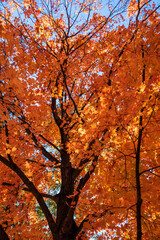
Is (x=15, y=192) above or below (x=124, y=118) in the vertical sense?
below

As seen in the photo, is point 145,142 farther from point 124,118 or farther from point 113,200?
point 113,200

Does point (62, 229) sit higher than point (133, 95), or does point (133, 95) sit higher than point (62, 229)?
point (133, 95)

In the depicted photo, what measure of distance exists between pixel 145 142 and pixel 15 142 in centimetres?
481

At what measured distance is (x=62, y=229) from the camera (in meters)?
3.85

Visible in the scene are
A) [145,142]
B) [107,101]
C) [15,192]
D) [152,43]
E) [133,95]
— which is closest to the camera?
[133,95]

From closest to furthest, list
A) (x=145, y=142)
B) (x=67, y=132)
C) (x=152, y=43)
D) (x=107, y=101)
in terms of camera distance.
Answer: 1. (x=152, y=43)
2. (x=145, y=142)
3. (x=107, y=101)
4. (x=67, y=132)

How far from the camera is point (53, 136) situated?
27.4ft

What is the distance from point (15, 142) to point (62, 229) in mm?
3624

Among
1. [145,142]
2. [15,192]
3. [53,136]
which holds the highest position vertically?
[53,136]

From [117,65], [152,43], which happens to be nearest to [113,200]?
[152,43]

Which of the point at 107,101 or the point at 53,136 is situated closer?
the point at 107,101

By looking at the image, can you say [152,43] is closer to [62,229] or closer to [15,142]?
[62,229]

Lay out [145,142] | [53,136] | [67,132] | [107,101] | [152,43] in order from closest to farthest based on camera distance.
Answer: [152,43] < [145,142] < [107,101] < [67,132] < [53,136]

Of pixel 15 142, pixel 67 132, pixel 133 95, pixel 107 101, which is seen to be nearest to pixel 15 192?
pixel 15 142
